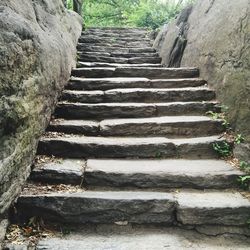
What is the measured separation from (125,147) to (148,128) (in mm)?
596

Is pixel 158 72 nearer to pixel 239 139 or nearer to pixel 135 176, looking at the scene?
pixel 239 139

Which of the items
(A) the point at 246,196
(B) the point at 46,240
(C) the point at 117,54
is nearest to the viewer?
(B) the point at 46,240

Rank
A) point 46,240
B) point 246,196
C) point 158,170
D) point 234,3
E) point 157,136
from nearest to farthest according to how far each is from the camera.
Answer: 1. point 46,240
2. point 246,196
3. point 158,170
4. point 157,136
5. point 234,3

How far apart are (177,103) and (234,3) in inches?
67.5

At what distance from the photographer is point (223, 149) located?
4035 millimetres

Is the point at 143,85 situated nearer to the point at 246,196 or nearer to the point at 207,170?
the point at 207,170

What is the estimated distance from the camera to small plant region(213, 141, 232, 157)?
3.99 meters

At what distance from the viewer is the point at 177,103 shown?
4.86 metres

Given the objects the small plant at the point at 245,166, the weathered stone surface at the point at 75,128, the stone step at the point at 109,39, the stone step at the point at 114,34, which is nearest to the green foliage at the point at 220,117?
the small plant at the point at 245,166

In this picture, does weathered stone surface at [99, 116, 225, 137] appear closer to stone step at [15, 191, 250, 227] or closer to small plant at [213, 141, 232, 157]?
small plant at [213, 141, 232, 157]

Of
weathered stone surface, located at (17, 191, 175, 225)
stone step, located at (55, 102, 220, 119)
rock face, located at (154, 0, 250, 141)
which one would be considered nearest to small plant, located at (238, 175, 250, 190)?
rock face, located at (154, 0, 250, 141)

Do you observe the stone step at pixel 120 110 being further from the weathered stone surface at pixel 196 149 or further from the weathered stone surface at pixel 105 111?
the weathered stone surface at pixel 196 149

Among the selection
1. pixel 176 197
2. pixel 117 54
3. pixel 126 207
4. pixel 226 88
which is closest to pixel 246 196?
pixel 176 197

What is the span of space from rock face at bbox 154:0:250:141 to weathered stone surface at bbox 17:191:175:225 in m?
1.50
